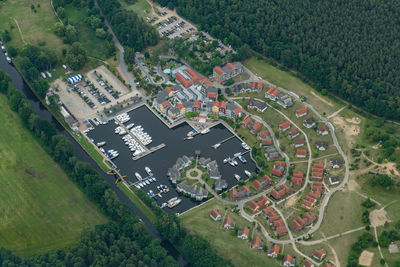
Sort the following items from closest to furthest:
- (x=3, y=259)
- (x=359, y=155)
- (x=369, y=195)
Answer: (x=3, y=259), (x=369, y=195), (x=359, y=155)

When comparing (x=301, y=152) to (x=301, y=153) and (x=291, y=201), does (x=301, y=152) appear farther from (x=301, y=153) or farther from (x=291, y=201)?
(x=291, y=201)

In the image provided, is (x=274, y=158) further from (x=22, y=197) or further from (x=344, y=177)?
(x=22, y=197)

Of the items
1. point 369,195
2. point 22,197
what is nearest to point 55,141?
point 22,197

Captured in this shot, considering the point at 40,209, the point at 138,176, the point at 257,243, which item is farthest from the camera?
the point at 138,176

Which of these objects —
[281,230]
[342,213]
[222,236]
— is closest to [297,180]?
[342,213]

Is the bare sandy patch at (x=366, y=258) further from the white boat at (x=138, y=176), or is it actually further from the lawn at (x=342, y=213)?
the white boat at (x=138, y=176)

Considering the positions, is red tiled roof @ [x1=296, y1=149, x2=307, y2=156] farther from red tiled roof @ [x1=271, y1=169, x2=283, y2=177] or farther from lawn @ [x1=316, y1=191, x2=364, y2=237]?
lawn @ [x1=316, y1=191, x2=364, y2=237]

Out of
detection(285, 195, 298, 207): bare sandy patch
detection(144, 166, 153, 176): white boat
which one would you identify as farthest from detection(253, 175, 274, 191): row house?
detection(144, 166, 153, 176): white boat
